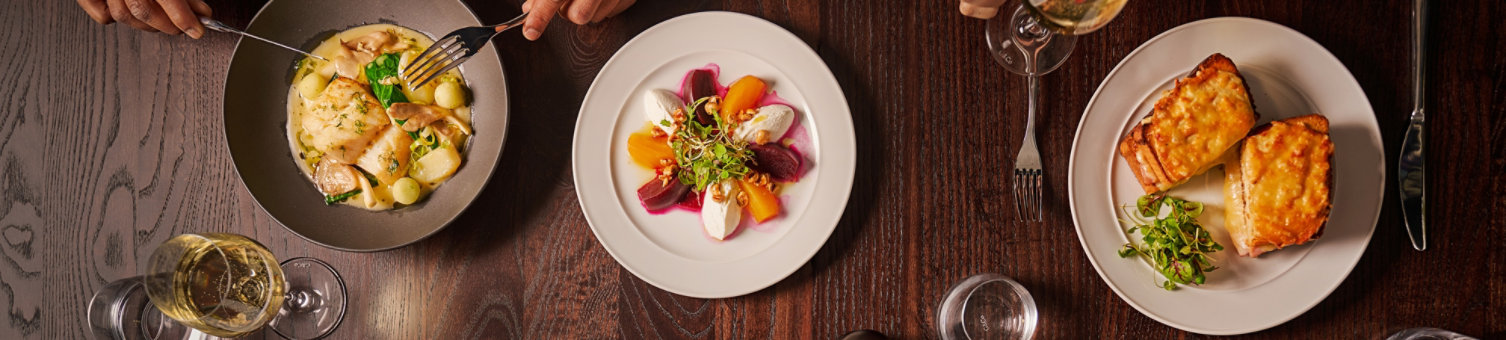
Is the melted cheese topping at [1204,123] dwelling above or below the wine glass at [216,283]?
above

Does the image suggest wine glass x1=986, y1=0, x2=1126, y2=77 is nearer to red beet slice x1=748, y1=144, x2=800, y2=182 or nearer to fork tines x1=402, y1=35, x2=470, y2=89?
red beet slice x1=748, y1=144, x2=800, y2=182

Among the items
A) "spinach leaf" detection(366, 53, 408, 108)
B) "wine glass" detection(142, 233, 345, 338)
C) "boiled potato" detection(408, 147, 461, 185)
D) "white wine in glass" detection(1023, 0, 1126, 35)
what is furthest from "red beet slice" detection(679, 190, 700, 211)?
"wine glass" detection(142, 233, 345, 338)

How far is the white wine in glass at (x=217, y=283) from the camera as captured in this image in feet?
5.43

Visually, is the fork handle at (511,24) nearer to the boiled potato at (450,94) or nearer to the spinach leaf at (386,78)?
the boiled potato at (450,94)

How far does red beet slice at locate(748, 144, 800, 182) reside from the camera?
173cm

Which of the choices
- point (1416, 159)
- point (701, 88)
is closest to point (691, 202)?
point (701, 88)

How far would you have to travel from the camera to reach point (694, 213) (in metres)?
1.80

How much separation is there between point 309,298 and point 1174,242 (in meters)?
2.09

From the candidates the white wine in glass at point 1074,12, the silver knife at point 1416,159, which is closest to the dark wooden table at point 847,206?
the silver knife at point 1416,159

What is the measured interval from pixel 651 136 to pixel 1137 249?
3.80ft

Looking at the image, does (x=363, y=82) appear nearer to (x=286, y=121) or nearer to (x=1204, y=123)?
Result: (x=286, y=121)

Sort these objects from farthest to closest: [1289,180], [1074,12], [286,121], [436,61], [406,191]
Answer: [286,121]
[406,191]
[436,61]
[1289,180]
[1074,12]

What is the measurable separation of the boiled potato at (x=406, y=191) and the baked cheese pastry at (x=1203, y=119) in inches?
67.3

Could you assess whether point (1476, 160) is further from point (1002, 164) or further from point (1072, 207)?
point (1002, 164)
